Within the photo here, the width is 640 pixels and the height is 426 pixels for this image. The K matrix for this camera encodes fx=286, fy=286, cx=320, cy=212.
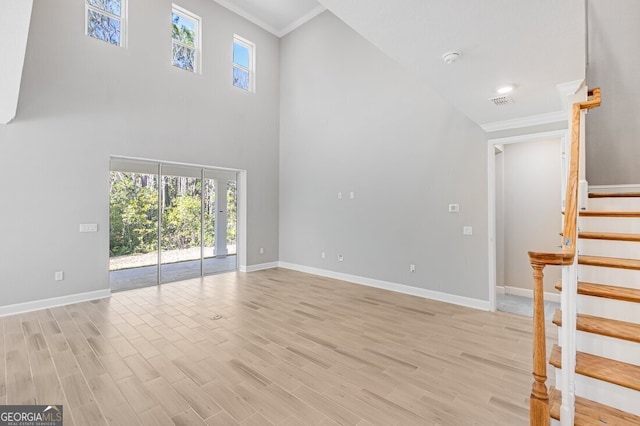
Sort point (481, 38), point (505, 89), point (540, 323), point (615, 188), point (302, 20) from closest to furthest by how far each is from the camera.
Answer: point (540, 323) → point (481, 38) → point (505, 89) → point (615, 188) → point (302, 20)

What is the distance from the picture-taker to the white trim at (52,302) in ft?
13.3

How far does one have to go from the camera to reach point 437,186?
15.9ft

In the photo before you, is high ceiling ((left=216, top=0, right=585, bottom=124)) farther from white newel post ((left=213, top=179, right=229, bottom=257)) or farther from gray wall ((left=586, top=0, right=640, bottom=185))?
white newel post ((left=213, top=179, right=229, bottom=257))

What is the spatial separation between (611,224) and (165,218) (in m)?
6.68

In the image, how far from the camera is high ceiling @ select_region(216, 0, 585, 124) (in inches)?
77.1

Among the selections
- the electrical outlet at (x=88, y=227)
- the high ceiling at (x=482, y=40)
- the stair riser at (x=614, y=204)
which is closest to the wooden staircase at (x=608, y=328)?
the stair riser at (x=614, y=204)

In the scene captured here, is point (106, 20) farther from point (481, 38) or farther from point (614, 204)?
point (614, 204)

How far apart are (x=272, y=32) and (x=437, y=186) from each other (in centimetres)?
600

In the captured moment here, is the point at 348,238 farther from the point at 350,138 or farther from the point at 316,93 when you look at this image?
the point at 316,93

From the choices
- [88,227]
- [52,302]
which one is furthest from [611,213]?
[52,302]

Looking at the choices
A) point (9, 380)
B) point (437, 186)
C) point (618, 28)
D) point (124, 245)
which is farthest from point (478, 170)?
point (124, 245)

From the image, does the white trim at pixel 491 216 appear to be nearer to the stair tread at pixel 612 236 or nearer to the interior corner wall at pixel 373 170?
the interior corner wall at pixel 373 170

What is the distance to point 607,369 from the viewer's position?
5.67ft

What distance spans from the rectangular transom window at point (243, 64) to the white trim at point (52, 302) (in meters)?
5.20
